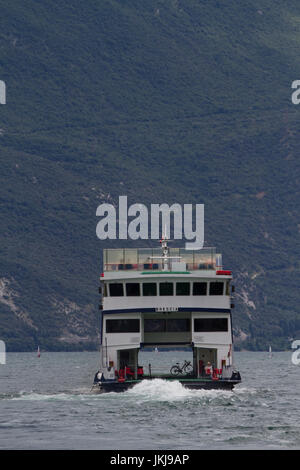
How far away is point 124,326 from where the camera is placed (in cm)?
8912

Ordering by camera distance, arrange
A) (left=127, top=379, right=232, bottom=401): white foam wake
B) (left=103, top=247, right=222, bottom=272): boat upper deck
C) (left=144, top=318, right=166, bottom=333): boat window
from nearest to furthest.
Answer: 1. (left=127, top=379, right=232, bottom=401): white foam wake
2. (left=144, top=318, right=166, bottom=333): boat window
3. (left=103, top=247, right=222, bottom=272): boat upper deck

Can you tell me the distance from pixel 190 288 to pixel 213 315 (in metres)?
2.40

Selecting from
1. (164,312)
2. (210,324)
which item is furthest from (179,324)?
(210,324)

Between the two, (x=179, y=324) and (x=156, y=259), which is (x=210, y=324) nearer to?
(x=179, y=324)

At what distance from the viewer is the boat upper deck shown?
92938mm

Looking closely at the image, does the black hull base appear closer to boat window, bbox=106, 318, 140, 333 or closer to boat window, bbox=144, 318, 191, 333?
boat window, bbox=106, 318, 140, 333

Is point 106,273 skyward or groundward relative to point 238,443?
skyward

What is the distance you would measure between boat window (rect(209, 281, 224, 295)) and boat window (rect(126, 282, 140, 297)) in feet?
16.3

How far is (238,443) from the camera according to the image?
6272 cm

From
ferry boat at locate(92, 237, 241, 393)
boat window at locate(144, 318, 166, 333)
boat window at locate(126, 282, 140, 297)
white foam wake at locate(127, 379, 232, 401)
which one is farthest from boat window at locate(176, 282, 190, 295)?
white foam wake at locate(127, 379, 232, 401)

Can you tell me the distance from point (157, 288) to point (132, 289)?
169 centimetres
